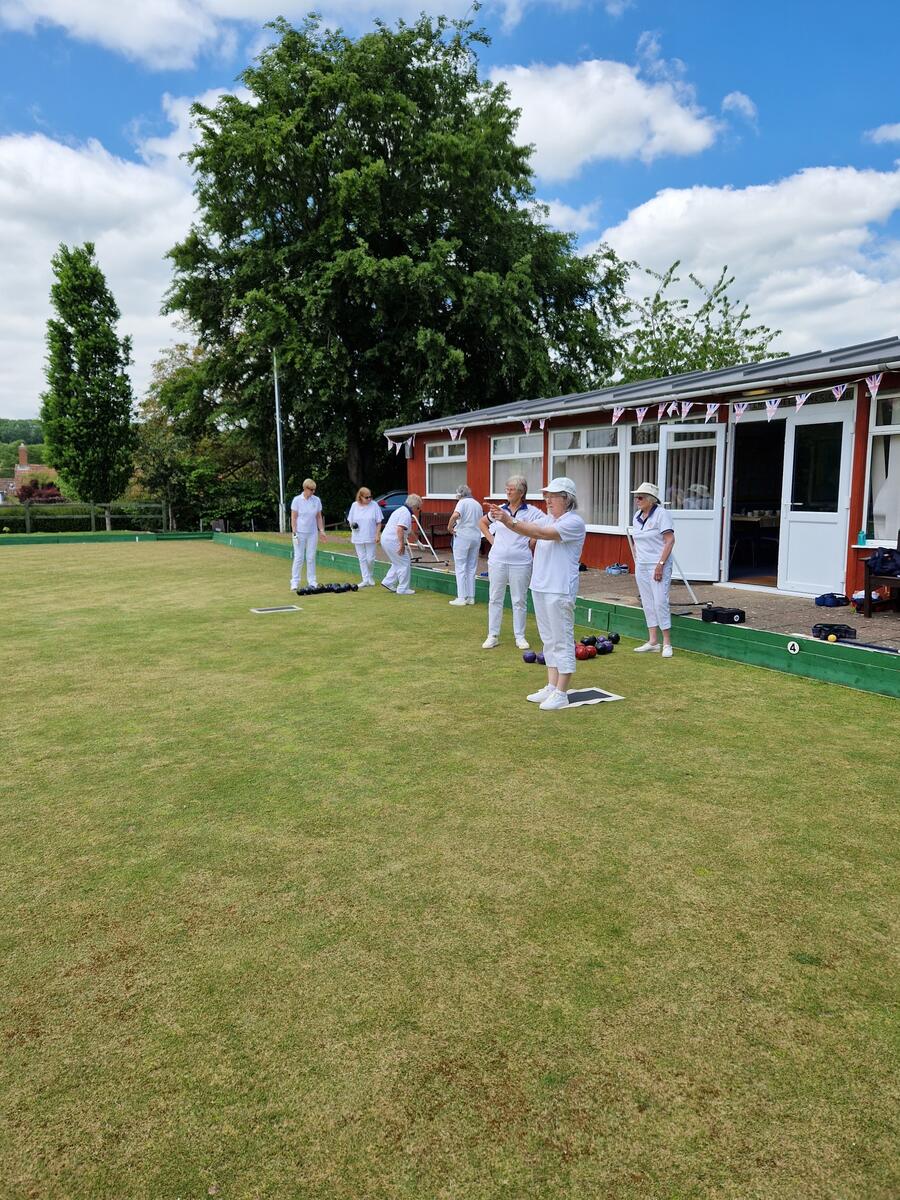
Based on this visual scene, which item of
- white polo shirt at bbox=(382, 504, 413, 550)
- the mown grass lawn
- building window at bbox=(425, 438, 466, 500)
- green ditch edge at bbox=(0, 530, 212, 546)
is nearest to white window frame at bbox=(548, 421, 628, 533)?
building window at bbox=(425, 438, 466, 500)

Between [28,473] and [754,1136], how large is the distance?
113m

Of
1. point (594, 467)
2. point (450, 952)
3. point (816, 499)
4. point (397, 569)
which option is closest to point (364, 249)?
point (594, 467)

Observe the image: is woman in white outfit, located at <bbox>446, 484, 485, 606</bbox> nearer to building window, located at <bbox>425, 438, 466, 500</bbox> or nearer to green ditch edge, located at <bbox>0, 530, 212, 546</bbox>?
building window, located at <bbox>425, 438, 466, 500</bbox>

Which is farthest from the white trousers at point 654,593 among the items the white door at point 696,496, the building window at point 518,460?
the building window at point 518,460

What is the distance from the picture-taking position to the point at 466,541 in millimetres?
10492

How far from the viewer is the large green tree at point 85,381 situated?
28.3 meters

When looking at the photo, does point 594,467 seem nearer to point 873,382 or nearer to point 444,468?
point 444,468

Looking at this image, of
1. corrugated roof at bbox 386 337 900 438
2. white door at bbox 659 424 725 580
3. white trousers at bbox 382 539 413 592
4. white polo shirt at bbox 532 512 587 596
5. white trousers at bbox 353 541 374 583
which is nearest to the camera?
white polo shirt at bbox 532 512 587 596

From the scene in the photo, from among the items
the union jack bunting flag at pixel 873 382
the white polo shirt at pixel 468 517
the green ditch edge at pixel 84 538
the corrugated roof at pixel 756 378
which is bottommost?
the green ditch edge at pixel 84 538

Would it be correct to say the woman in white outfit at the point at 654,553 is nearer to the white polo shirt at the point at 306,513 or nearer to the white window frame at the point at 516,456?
the white polo shirt at the point at 306,513

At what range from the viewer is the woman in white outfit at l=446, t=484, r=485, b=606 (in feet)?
33.7

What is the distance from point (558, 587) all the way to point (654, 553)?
1849 mm

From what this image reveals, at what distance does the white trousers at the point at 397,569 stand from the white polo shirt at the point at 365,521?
0.95 m

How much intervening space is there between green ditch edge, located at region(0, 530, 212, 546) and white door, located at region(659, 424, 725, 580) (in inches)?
688
